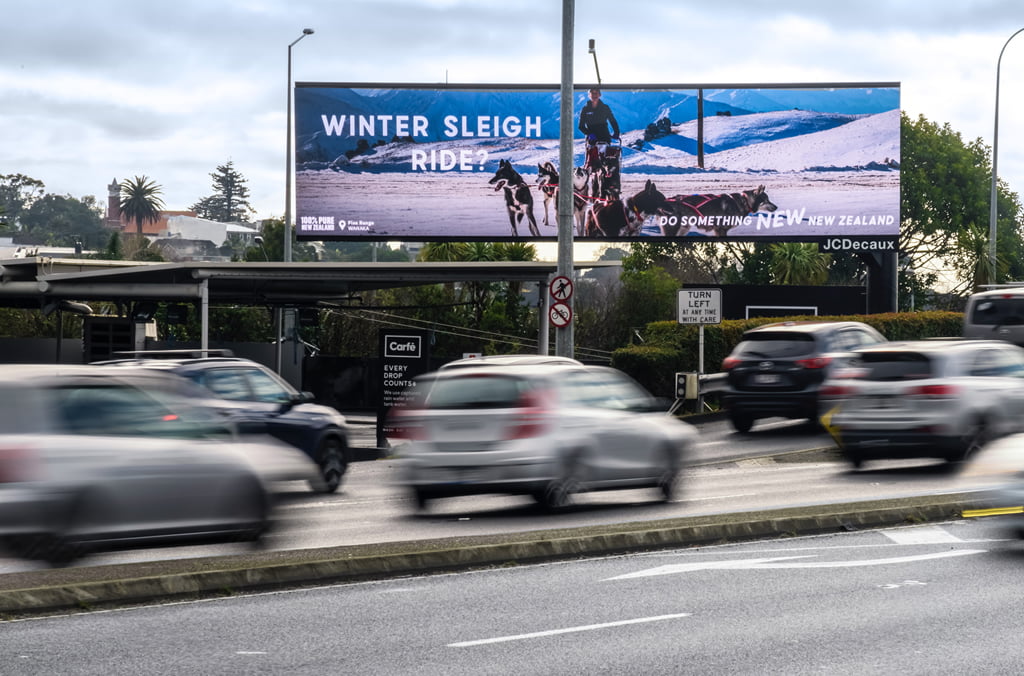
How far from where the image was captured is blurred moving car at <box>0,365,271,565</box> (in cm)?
998

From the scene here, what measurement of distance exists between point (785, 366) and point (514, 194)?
1912 cm

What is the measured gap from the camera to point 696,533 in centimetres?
1248

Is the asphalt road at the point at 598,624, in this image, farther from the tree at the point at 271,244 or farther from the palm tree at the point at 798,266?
the tree at the point at 271,244

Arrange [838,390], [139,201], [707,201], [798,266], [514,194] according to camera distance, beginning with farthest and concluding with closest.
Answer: [139,201] → [798,266] → [514,194] → [707,201] → [838,390]

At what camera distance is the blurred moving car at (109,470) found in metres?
9.98

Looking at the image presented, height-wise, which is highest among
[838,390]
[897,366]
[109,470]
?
[897,366]


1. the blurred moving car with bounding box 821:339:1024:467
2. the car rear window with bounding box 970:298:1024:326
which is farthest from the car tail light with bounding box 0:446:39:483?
the car rear window with bounding box 970:298:1024:326

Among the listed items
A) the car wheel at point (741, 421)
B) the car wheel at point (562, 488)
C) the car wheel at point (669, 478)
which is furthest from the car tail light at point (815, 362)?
Answer: the car wheel at point (562, 488)

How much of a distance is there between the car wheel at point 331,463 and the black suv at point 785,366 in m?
7.84

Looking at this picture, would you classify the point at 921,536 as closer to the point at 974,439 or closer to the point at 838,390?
the point at 974,439

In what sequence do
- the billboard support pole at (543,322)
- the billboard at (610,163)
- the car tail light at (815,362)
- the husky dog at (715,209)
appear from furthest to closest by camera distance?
the billboard at (610,163) < the husky dog at (715,209) < the billboard support pole at (543,322) < the car tail light at (815,362)

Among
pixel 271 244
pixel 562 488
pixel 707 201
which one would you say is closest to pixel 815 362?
pixel 562 488

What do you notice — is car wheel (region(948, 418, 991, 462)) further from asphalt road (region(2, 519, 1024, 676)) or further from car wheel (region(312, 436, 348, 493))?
car wheel (region(312, 436, 348, 493))

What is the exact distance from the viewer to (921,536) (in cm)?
1284
